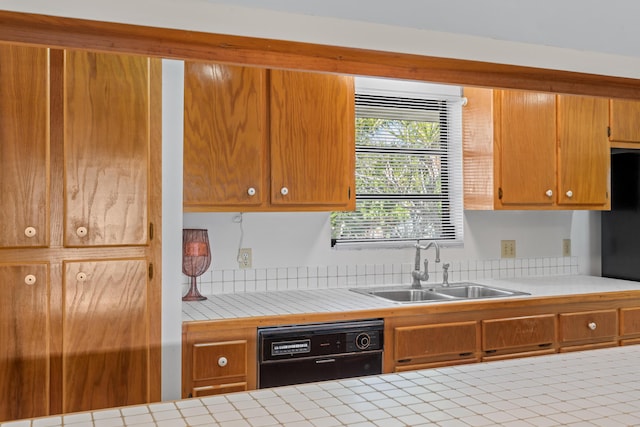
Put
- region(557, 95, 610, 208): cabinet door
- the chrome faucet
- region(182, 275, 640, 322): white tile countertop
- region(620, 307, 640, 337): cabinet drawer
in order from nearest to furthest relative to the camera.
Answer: region(182, 275, 640, 322): white tile countertop
region(620, 307, 640, 337): cabinet drawer
the chrome faucet
region(557, 95, 610, 208): cabinet door

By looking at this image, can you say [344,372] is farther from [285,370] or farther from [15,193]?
[15,193]

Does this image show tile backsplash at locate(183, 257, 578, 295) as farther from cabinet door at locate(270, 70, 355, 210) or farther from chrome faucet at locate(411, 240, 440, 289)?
cabinet door at locate(270, 70, 355, 210)

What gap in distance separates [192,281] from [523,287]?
1.87 meters

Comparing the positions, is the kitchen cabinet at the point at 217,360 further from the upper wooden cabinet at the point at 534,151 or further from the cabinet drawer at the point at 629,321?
the cabinet drawer at the point at 629,321

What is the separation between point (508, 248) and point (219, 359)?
218cm

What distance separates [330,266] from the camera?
133 inches

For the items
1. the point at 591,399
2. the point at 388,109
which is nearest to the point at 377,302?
the point at 388,109

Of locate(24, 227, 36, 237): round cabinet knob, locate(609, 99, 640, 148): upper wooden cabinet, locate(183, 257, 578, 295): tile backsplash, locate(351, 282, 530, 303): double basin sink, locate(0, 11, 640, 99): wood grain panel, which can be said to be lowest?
locate(351, 282, 530, 303): double basin sink

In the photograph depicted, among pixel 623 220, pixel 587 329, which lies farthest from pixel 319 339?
pixel 623 220

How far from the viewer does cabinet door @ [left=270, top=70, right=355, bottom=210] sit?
113 inches

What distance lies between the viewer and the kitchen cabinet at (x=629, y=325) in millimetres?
3301

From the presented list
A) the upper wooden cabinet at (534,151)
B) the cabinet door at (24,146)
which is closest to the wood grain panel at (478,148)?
the upper wooden cabinet at (534,151)

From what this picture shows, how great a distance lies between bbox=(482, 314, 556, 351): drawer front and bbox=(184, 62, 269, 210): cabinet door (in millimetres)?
1315

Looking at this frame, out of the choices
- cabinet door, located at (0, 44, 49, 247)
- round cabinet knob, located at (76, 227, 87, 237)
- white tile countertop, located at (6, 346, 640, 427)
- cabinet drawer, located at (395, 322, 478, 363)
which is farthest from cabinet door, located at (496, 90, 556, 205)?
cabinet door, located at (0, 44, 49, 247)
